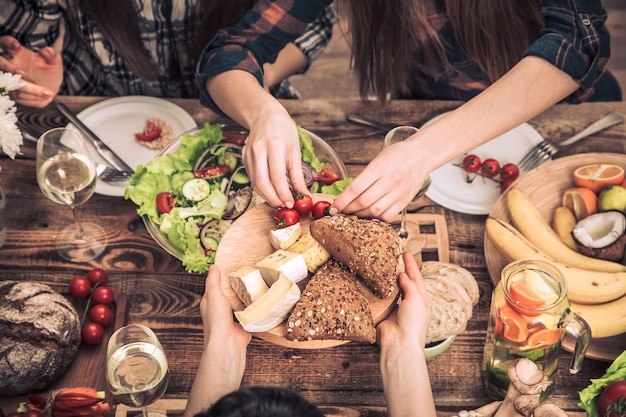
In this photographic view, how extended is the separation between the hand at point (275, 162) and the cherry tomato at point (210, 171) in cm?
21

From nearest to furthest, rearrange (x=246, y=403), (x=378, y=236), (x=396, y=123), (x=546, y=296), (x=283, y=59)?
1. (x=246, y=403)
2. (x=546, y=296)
3. (x=378, y=236)
4. (x=396, y=123)
5. (x=283, y=59)

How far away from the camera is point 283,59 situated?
237 centimetres

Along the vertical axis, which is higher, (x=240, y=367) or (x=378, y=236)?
(x=378, y=236)

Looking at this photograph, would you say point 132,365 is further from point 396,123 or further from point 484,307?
point 396,123

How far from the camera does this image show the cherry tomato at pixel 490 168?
200cm

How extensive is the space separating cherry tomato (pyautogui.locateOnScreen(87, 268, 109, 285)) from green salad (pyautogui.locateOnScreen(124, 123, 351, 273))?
0.20 m

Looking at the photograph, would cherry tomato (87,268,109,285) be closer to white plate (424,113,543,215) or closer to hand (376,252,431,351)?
hand (376,252,431,351)

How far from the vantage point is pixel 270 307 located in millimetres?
1485

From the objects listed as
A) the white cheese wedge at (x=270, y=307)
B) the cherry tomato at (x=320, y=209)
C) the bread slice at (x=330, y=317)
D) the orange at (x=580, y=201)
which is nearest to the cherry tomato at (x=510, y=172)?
the orange at (x=580, y=201)

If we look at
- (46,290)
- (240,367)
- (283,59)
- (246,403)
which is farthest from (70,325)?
(283,59)

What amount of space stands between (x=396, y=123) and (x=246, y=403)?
51.8 inches

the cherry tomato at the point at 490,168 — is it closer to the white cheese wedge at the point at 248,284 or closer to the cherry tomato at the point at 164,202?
the white cheese wedge at the point at 248,284

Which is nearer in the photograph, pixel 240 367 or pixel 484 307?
pixel 240 367

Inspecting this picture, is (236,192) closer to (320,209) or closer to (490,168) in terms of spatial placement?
(320,209)
